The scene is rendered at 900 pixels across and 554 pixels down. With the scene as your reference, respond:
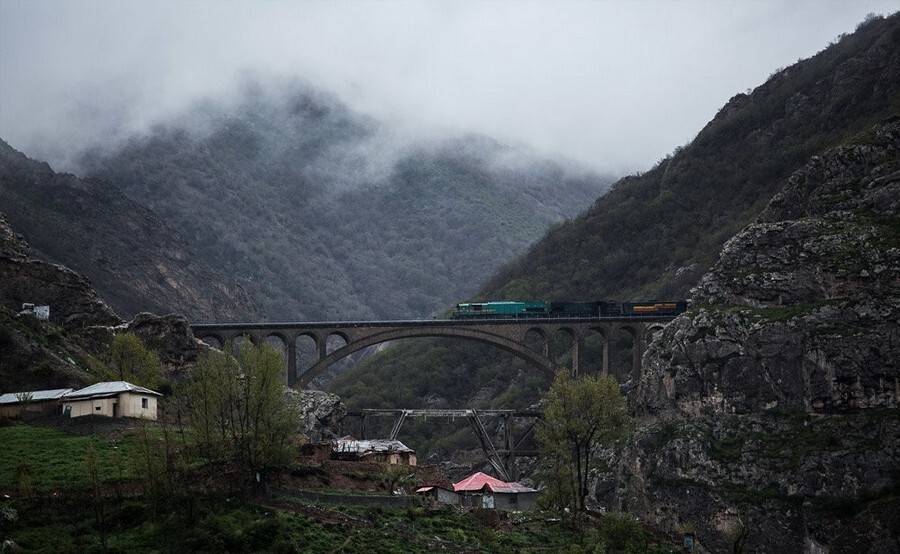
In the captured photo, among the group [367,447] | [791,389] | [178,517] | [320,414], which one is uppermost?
[320,414]

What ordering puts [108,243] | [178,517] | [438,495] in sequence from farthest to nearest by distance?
[108,243]
[438,495]
[178,517]

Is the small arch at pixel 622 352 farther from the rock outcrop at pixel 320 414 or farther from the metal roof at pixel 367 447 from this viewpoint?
the metal roof at pixel 367 447

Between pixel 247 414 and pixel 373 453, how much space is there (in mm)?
16088

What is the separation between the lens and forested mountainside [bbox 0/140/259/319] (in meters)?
163

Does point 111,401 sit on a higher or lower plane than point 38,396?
lower

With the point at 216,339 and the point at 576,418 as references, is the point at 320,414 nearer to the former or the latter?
the point at 576,418

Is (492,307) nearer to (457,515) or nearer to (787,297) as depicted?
(787,297)

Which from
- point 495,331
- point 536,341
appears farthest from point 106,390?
point 536,341

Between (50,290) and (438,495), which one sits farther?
(50,290)

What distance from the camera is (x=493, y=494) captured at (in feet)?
273

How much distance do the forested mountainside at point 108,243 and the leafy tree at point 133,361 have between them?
2378 inches

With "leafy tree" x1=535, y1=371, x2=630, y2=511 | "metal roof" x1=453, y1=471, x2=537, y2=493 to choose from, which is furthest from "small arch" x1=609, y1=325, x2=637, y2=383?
"metal roof" x1=453, y1=471, x2=537, y2=493

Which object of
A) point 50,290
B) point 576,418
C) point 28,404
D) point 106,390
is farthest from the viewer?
point 50,290

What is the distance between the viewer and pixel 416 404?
552ft
